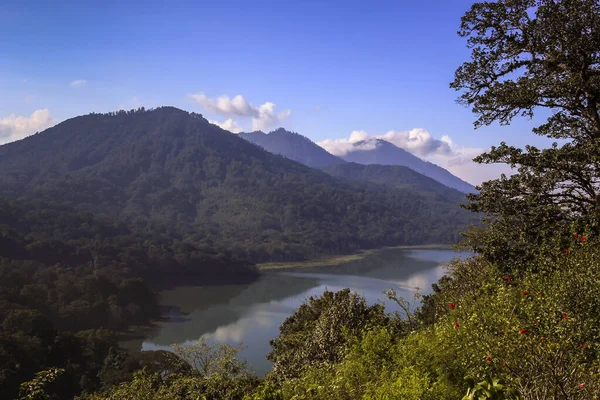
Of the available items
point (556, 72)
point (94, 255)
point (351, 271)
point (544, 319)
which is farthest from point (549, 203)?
point (351, 271)

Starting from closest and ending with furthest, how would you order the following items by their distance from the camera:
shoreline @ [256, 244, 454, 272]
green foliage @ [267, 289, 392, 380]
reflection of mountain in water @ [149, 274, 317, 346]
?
green foliage @ [267, 289, 392, 380], reflection of mountain in water @ [149, 274, 317, 346], shoreline @ [256, 244, 454, 272]

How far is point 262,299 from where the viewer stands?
265 feet

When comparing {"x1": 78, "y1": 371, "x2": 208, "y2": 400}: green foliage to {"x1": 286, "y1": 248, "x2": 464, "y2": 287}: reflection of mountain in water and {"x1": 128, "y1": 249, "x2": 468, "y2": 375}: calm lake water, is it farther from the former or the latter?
{"x1": 286, "y1": 248, "x2": 464, "y2": 287}: reflection of mountain in water

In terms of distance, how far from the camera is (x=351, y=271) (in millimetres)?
119000

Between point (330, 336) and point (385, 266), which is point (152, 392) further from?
point (385, 266)

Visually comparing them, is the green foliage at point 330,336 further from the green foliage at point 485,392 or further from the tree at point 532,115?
the green foliage at point 485,392

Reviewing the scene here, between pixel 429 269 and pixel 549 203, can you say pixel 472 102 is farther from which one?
pixel 429 269

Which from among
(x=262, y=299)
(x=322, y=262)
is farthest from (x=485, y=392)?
(x=322, y=262)

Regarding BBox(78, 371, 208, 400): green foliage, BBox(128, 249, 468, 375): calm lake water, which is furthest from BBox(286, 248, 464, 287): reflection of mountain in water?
BBox(78, 371, 208, 400): green foliage

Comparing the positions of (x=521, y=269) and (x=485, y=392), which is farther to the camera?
(x=521, y=269)

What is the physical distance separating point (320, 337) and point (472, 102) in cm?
1226

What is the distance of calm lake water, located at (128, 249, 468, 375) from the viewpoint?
180 feet

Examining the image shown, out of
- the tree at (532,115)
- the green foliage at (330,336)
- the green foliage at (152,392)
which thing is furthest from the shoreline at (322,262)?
the tree at (532,115)

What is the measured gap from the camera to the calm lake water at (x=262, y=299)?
180 ft
